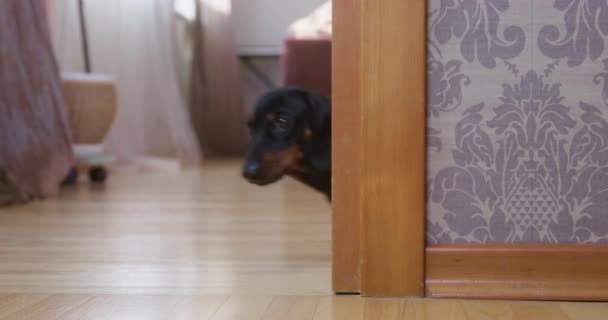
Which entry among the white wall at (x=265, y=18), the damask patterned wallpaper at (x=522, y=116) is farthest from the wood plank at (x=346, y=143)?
the white wall at (x=265, y=18)

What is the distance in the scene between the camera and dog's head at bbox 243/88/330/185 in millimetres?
1776

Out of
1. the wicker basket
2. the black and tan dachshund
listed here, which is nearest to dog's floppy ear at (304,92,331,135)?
the black and tan dachshund

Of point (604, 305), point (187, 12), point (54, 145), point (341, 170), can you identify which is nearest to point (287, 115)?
point (341, 170)

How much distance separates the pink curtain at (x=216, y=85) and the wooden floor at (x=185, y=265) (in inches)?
102

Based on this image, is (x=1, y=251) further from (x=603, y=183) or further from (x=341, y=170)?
(x=603, y=183)

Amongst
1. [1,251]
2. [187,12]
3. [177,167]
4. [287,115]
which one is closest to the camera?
[1,251]

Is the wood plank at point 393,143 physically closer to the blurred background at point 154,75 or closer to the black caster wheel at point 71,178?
the blurred background at point 154,75

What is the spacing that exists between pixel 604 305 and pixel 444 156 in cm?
31

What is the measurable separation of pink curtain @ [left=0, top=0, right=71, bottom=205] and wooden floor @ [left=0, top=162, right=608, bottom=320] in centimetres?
13

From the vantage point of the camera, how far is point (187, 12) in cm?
512

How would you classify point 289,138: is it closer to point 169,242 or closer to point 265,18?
point 169,242

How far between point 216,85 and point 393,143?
4.20m

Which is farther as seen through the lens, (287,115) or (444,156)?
(287,115)

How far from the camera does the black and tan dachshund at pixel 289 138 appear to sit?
70.0 inches
